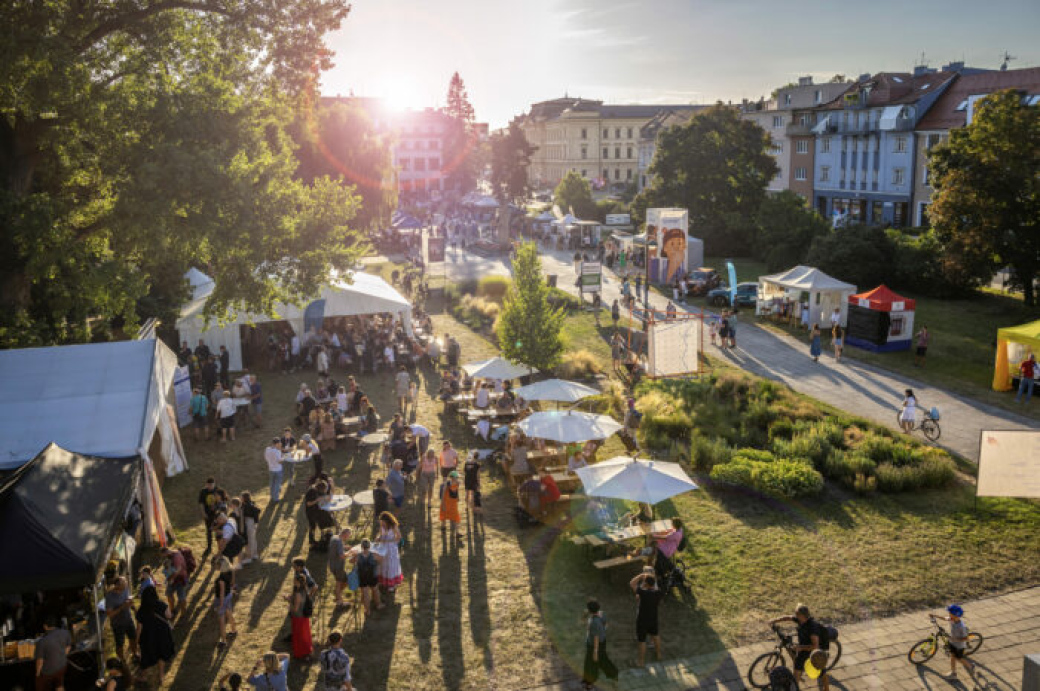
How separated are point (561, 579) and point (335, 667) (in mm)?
4644

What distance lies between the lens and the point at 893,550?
12891 millimetres

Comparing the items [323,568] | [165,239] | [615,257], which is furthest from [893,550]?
[615,257]

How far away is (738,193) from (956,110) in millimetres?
15065

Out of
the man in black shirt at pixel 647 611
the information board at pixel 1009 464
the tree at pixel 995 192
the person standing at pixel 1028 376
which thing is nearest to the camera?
the man in black shirt at pixel 647 611

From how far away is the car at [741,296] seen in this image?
114 feet

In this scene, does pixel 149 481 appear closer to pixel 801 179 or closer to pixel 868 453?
pixel 868 453

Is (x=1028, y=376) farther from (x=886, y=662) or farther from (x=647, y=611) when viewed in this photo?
(x=647, y=611)

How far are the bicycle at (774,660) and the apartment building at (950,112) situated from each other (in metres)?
46.6

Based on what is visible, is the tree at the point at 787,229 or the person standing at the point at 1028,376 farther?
the tree at the point at 787,229

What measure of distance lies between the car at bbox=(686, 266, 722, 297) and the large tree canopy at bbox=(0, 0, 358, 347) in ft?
75.4

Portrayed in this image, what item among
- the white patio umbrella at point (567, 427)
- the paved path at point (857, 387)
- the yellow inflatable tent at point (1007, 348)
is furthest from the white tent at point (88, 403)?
the yellow inflatable tent at point (1007, 348)

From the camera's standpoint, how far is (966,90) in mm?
51188

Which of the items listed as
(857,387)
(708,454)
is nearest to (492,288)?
(857,387)

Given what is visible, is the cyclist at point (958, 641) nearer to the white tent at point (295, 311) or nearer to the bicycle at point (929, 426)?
the bicycle at point (929, 426)
